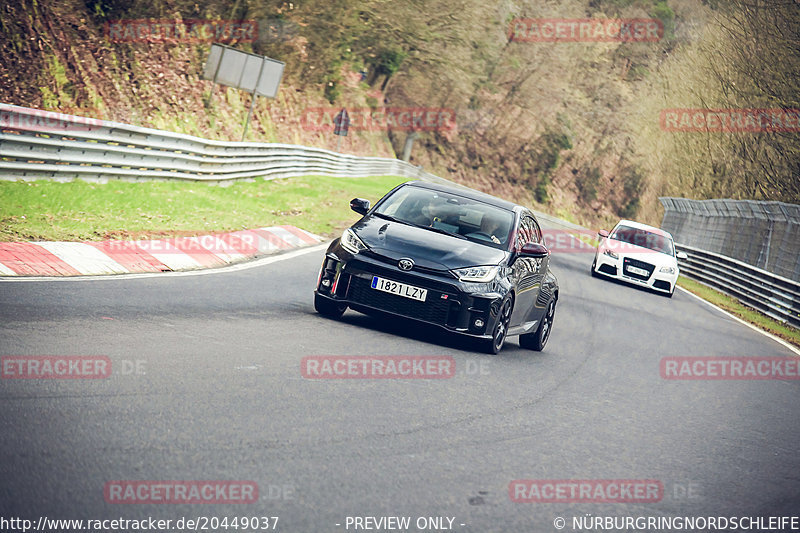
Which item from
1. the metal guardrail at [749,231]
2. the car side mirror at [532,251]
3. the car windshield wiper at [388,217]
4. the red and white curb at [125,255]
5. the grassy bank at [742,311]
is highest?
the metal guardrail at [749,231]

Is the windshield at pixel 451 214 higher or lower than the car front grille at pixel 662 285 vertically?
higher

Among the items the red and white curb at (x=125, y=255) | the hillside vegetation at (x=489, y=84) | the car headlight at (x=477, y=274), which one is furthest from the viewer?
the hillside vegetation at (x=489, y=84)

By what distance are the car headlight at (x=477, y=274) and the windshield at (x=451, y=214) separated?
23.6 inches

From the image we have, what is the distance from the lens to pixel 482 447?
20.1ft

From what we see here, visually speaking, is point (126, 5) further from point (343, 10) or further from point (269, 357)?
point (269, 357)

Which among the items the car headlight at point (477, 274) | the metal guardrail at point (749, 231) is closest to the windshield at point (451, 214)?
the car headlight at point (477, 274)

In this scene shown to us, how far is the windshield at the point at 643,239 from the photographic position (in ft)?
79.3

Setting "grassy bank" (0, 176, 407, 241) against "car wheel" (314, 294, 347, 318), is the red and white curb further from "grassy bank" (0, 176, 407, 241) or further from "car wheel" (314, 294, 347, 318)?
"car wheel" (314, 294, 347, 318)

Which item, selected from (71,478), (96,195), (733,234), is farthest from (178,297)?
(733,234)

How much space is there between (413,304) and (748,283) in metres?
19.5

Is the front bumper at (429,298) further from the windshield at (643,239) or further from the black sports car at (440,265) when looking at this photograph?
the windshield at (643,239)

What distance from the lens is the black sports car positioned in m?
9.05

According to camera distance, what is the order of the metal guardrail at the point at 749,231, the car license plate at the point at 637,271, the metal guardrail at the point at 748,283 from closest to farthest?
the metal guardrail at the point at 748,283 < the car license plate at the point at 637,271 < the metal guardrail at the point at 749,231

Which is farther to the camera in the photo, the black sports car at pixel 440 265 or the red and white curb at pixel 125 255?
the red and white curb at pixel 125 255
